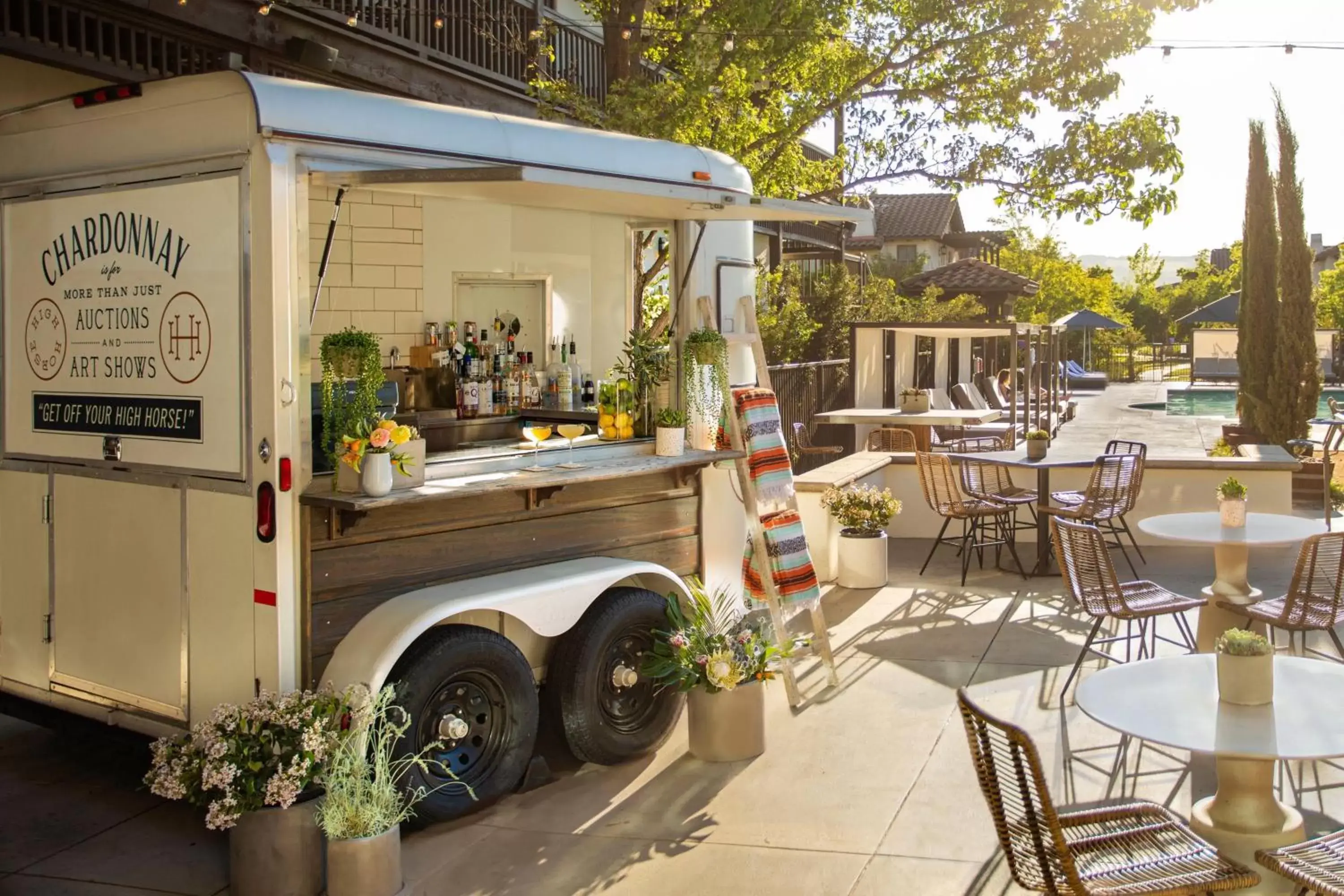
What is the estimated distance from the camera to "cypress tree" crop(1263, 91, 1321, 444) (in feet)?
53.2

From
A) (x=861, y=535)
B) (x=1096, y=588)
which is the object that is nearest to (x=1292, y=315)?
(x=861, y=535)

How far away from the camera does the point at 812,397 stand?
15.9 m

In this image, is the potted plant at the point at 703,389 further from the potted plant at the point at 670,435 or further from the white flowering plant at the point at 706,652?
the white flowering plant at the point at 706,652

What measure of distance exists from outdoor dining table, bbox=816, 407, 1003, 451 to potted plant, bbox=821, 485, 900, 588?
5.73 metres

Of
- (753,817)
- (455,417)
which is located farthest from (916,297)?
(753,817)

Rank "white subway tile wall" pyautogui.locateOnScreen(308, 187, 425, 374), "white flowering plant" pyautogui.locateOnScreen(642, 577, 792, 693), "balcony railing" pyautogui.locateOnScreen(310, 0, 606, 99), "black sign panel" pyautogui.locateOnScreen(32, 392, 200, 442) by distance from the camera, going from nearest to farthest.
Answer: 1. "black sign panel" pyautogui.locateOnScreen(32, 392, 200, 442)
2. "white flowering plant" pyautogui.locateOnScreen(642, 577, 792, 693)
3. "white subway tile wall" pyautogui.locateOnScreen(308, 187, 425, 374)
4. "balcony railing" pyautogui.locateOnScreen(310, 0, 606, 99)

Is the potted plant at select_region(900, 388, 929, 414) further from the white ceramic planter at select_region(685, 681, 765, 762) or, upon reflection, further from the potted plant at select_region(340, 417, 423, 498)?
the potted plant at select_region(340, 417, 423, 498)

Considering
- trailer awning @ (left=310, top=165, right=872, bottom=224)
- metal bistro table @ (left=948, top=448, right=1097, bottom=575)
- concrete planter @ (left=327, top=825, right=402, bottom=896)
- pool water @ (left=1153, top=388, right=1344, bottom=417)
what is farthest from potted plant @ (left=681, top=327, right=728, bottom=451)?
pool water @ (left=1153, top=388, right=1344, bottom=417)

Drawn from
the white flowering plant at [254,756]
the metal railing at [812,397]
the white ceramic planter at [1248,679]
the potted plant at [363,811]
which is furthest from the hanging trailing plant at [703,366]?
the metal railing at [812,397]

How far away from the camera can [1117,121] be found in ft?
39.6

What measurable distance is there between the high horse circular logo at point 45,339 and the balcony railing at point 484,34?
13.5 ft

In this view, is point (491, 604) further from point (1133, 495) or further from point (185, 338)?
point (1133, 495)

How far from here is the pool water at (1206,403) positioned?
28719 mm

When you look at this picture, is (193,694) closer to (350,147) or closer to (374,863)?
(374,863)
